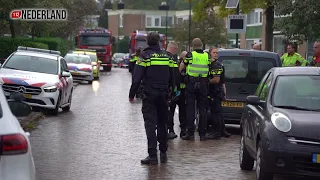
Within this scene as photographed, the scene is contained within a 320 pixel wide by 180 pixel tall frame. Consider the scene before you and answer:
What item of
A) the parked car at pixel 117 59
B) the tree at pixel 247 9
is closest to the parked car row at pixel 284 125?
the tree at pixel 247 9

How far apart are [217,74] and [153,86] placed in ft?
12.0

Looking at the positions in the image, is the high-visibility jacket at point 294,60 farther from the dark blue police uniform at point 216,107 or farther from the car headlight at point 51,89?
the car headlight at point 51,89

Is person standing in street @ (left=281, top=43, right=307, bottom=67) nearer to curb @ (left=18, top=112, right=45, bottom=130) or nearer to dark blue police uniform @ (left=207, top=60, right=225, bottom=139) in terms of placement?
dark blue police uniform @ (left=207, top=60, right=225, bottom=139)

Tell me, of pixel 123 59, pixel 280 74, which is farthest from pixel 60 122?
pixel 123 59

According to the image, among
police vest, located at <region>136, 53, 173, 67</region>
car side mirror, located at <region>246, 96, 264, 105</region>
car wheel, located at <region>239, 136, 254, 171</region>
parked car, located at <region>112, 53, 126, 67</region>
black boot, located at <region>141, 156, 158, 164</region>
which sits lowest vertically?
parked car, located at <region>112, 53, 126, 67</region>

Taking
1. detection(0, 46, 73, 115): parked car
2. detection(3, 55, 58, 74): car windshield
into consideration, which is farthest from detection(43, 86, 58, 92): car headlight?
detection(3, 55, 58, 74): car windshield

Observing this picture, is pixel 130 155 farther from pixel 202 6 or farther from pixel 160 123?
pixel 202 6

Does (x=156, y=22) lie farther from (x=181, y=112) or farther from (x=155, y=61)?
(x=155, y=61)

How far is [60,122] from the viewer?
1828cm

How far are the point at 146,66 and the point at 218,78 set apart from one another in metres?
3.67

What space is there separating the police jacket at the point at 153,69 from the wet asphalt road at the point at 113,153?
1234mm

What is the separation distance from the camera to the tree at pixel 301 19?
23.5m

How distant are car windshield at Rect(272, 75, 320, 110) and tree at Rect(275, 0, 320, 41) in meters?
12.9

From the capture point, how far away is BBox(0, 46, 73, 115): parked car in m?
19.1
